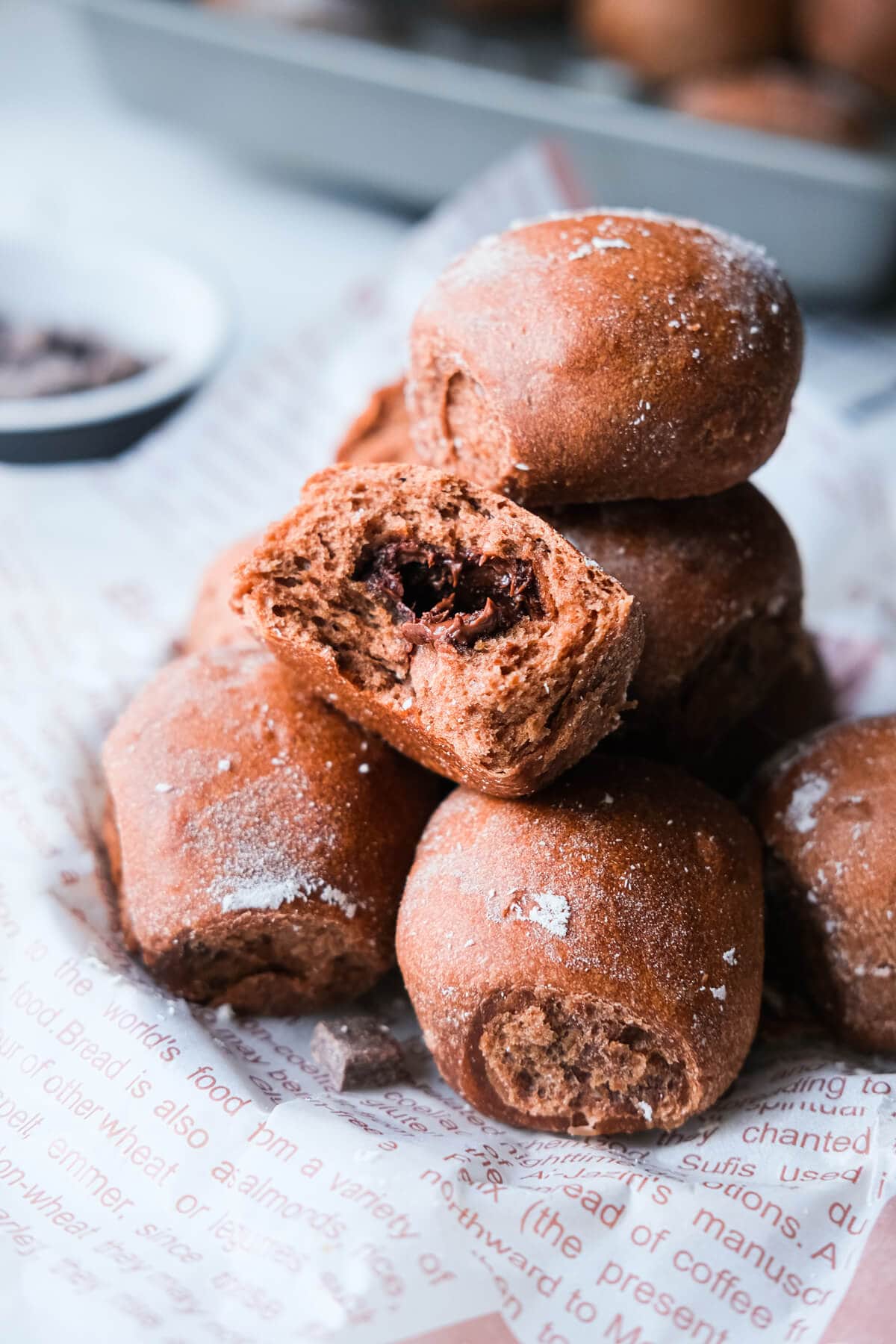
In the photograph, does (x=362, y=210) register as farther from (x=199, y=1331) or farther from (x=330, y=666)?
(x=199, y=1331)

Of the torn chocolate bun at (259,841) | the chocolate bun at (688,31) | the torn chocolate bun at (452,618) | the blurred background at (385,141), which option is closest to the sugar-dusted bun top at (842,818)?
the torn chocolate bun at (452,618)

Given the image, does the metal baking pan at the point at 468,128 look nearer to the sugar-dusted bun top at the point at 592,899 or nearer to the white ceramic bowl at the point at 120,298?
the white ceramic bowl at the point at 120,298

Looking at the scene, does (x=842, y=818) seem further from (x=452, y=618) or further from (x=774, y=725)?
(x=452, y=618)

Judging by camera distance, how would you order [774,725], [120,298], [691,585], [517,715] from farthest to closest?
[120,298] < [774,725] < [691,585] < [517,715]

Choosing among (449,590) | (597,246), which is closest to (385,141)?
(597,246)

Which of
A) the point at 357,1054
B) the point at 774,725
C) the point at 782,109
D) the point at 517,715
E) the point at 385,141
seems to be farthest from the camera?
the point at 385,141

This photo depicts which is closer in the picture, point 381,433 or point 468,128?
point 381,433
